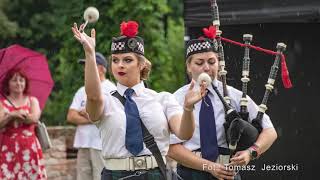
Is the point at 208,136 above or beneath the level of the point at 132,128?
beneath

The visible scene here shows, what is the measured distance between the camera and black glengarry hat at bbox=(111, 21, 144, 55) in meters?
5.61

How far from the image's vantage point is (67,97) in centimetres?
1227

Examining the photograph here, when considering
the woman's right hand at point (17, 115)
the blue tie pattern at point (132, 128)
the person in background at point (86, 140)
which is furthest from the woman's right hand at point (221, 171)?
the person in background at point (86, 140)

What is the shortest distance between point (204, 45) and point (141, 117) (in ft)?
2.43

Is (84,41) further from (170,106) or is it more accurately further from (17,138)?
(17,138)

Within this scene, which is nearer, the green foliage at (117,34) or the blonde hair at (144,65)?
the blonde hair at (144,65)

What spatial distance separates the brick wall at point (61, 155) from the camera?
1102 cm

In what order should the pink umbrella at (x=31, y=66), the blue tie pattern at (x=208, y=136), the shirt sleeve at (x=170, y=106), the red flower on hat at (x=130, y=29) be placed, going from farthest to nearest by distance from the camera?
the pink umbrella at (x=31, y=66)
the blue tie pattern at (x=208, y=136)
the red flower on hat at (x=130, y=29)
the shirt sleeve at (x=170, y=106)

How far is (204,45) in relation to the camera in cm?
593

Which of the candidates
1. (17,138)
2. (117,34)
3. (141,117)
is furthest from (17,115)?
(141,117)

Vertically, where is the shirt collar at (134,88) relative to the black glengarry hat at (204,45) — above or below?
below

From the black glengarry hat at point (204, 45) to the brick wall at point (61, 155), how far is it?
5.30 meters

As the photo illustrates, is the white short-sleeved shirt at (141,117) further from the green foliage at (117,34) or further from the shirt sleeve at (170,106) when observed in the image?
the green foliage at (117,34)

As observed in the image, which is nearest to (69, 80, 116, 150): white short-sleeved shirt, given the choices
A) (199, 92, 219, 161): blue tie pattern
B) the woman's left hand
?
A: (199, 92, 219, 161): blue tie pattern
